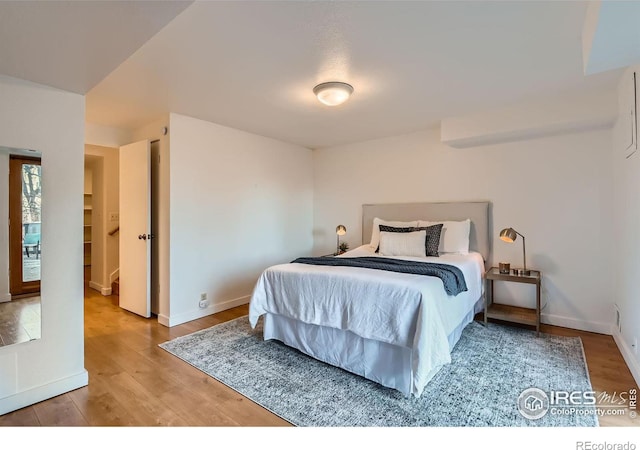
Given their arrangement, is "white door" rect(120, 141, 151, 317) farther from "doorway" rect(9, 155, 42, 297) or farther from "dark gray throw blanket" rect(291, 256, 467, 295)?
"dark gray throw blanket" rect(291, 256, 467, 295)

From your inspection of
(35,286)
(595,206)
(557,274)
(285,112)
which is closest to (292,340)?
(35,286)

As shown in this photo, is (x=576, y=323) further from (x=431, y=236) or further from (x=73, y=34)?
(x=73, y=34)

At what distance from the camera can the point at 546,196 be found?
3.30m

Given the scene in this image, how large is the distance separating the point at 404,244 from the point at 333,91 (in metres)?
1.85

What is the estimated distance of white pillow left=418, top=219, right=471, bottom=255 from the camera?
138 inches

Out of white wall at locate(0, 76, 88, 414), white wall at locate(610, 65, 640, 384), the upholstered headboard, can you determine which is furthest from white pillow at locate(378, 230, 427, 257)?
white wall at locate(0, 76, 88, 414)

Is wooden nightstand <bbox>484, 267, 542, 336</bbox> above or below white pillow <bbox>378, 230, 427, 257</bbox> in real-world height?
below

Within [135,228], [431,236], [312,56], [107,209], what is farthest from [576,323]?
[107,209]

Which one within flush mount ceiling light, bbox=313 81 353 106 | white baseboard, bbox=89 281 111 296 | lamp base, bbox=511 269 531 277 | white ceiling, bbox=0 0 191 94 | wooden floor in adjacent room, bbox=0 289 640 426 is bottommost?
wooden floor in adjacent room, bbox=0 289 640 426

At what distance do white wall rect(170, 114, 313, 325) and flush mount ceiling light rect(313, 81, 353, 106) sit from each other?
1697mm

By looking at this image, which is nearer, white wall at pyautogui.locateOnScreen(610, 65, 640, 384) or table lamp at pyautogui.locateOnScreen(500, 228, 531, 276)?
white wall at pyautogui.locateOnScreen(610, 65, 640, 384)

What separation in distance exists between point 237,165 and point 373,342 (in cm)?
286

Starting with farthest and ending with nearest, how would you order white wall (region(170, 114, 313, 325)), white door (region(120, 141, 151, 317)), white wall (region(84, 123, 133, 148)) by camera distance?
1. white wall (region(84, 123, 133, 148))
2. white door (region(120, 141, 151, 317))
3. white wall (region(170, 114, 313, 325))

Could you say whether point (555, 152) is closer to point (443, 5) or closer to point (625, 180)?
point (625, 180)
